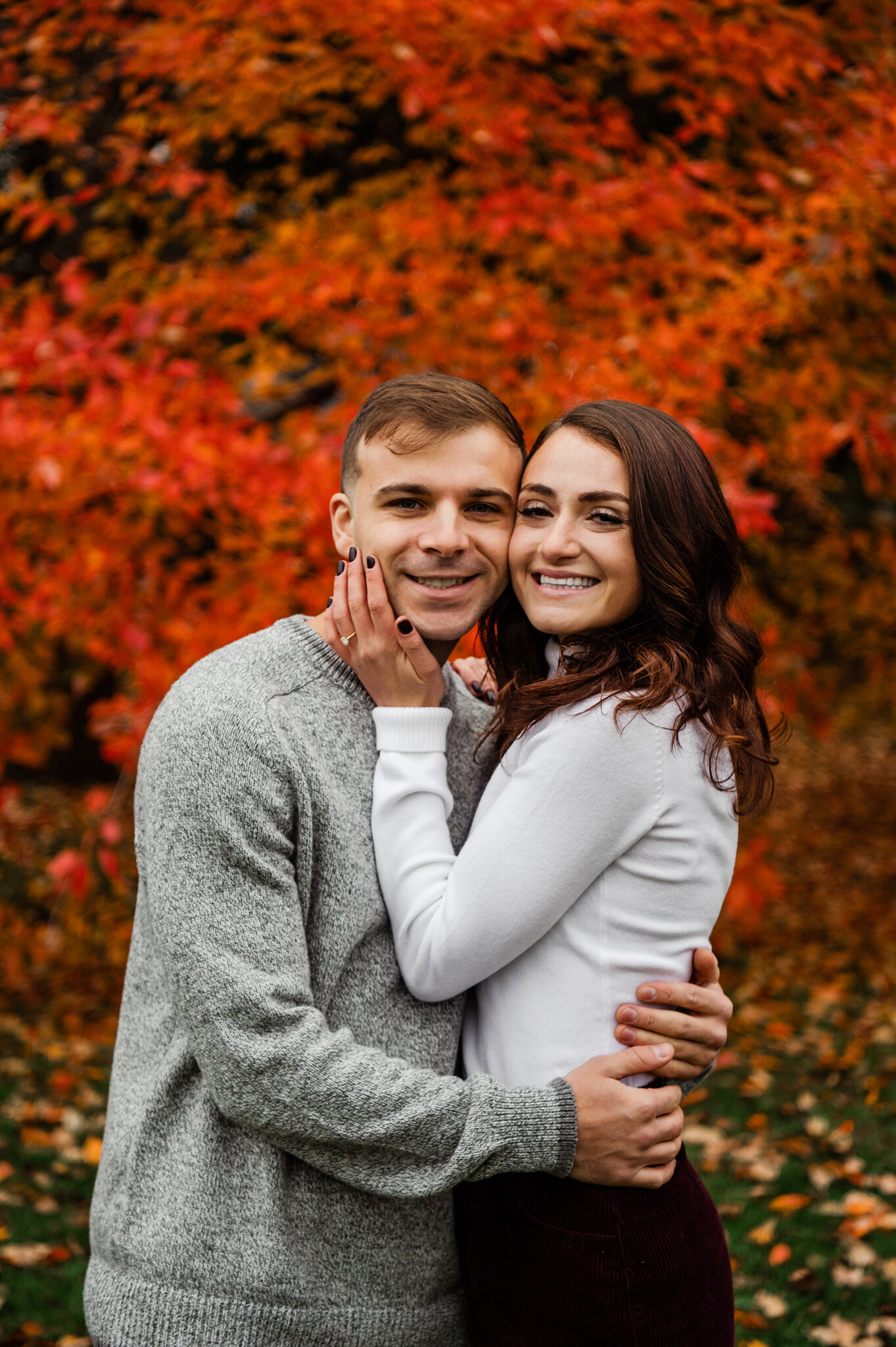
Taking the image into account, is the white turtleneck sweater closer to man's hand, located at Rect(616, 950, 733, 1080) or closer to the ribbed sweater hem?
man's hand, located at Rect(616, 950, 733, 1080)

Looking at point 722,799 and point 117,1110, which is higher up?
point 722,799

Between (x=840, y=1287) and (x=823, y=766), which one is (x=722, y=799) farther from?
(x=823, y=766)

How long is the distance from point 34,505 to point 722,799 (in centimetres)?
297

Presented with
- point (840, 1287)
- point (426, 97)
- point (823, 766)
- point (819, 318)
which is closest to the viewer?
point (840, 1287)

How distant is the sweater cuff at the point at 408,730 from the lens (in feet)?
6.16

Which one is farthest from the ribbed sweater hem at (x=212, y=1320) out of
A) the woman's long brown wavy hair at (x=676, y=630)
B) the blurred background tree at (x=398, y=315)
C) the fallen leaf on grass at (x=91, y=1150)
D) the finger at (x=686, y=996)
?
the fallen leaf on grass at (x=91, y=1150)

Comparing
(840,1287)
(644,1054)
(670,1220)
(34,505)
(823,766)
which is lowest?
(823,766)

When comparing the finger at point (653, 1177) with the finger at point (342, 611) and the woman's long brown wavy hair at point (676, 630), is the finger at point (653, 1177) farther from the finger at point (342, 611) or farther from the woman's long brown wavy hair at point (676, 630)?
the finger at point (342, 611)

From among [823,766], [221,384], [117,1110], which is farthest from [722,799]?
[823,766]

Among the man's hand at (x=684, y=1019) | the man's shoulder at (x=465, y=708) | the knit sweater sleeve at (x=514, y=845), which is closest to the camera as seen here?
the knit sweater sleeve at (x=514, y=845)

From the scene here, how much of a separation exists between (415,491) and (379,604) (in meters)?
0.21

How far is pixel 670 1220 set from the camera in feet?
5.91

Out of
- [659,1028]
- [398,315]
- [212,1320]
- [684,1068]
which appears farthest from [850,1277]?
[398,315]

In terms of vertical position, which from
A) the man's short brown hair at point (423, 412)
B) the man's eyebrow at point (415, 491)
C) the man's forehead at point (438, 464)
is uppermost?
the man's short brown hair at point (423, 412)
